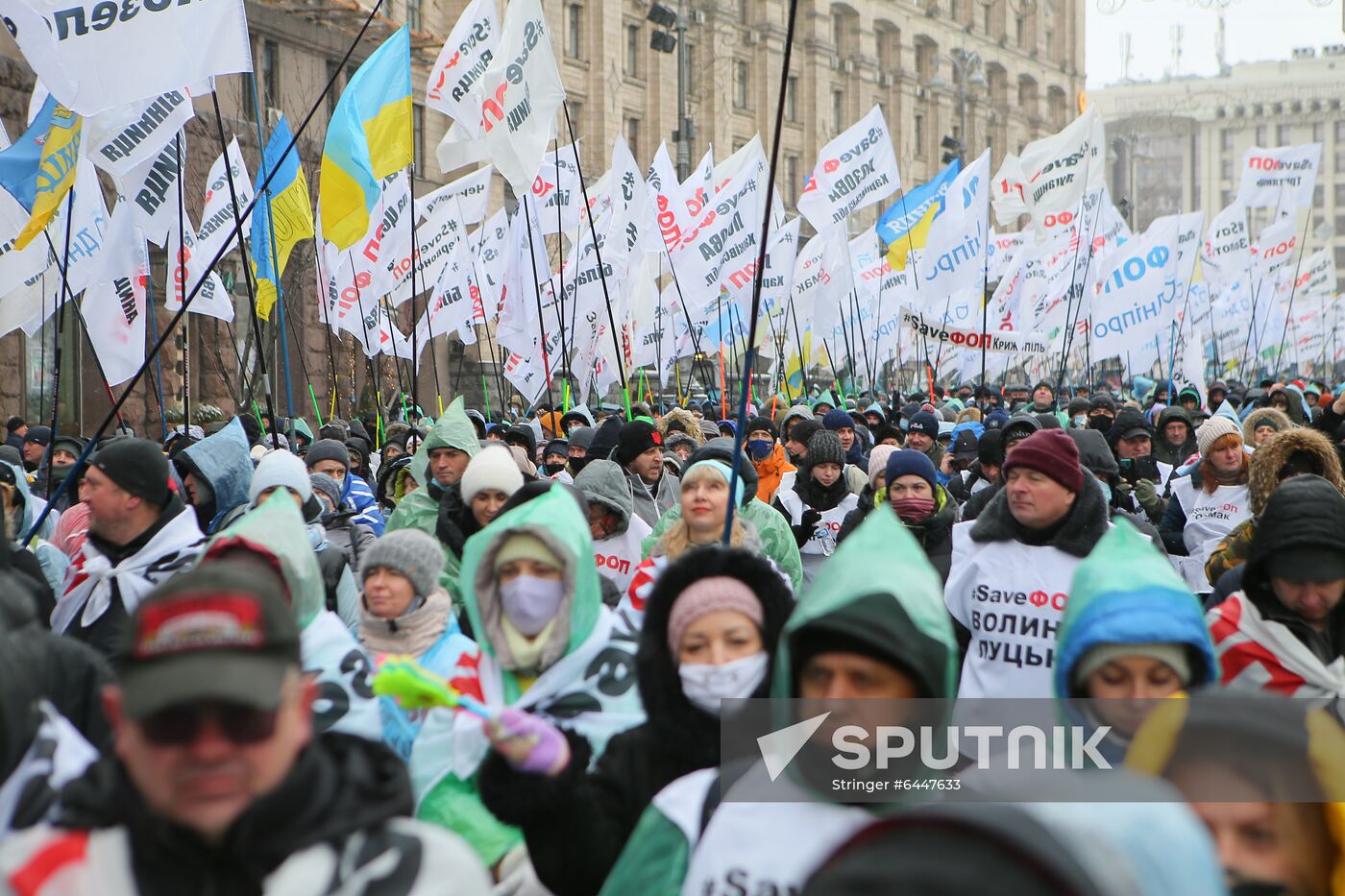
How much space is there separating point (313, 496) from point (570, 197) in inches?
520

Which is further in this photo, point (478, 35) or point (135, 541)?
point (478, 35)

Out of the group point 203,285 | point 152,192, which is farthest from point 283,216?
point 152,192

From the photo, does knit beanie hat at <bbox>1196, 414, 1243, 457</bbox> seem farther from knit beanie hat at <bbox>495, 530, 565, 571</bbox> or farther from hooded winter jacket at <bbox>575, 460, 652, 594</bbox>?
knit beanie hat at <bbox>495, 530, 565, 571</bbox>

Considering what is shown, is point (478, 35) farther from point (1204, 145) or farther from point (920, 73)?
point (1204, 145)

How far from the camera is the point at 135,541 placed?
201 inches

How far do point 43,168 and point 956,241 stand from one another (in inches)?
419

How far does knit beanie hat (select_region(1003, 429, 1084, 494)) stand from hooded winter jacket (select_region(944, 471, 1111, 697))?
0.08 metres

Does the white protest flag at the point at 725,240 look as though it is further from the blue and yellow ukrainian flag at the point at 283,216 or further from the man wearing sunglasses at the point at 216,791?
the man wearing sunglasses at the point at 216,791

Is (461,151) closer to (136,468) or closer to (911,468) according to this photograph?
(911,468)

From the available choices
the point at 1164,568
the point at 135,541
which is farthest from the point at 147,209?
the point at 1164,568

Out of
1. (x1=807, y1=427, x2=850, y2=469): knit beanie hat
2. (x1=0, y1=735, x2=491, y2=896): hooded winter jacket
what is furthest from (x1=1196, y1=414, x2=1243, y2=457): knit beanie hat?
(x1=0, y1=735, x2=491, y2=896): hooded winter jacket

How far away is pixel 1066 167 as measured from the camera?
17.4m

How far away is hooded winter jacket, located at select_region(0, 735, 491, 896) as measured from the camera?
2195 millimetres

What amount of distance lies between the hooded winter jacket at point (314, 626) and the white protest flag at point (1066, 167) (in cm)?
1409
